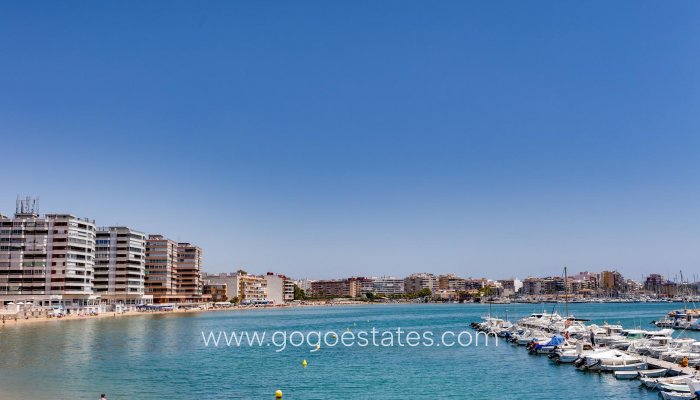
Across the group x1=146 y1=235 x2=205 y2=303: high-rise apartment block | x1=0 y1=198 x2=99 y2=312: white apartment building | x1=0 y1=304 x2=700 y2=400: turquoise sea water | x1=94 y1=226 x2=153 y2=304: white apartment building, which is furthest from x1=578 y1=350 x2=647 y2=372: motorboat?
x1=146 y1=235 x2=205 y2=303: high-rise apartment block

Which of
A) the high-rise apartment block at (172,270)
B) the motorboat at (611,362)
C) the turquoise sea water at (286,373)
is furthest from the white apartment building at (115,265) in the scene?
the motorboat at (611,362)

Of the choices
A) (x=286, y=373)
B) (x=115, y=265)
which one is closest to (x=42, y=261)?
(x=115, y=265)

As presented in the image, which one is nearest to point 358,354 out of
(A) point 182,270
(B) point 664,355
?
(B) point 664,355

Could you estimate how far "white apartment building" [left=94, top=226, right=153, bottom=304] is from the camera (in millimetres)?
142625

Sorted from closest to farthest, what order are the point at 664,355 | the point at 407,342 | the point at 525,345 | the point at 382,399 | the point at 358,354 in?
the point at 382,399, the point at 664,355, the point at 358,354, the point at 525,345, the point at 407,342

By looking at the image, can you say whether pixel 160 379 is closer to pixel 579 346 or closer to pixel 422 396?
pixel 422 396

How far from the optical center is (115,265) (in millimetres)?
143125

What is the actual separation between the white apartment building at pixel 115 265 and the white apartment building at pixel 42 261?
581 inches

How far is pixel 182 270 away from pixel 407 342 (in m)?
118

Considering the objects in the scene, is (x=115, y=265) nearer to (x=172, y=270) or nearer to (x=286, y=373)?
(x=172, y=270)

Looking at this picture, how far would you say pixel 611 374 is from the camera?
43094mm

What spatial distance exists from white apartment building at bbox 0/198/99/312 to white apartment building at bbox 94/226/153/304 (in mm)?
14752

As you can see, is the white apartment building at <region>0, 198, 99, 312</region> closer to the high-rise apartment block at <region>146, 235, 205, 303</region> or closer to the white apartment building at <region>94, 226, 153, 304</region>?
the white apartment building at <region>94, 226, 153, 304</region>

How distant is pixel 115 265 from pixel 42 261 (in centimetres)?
2186
